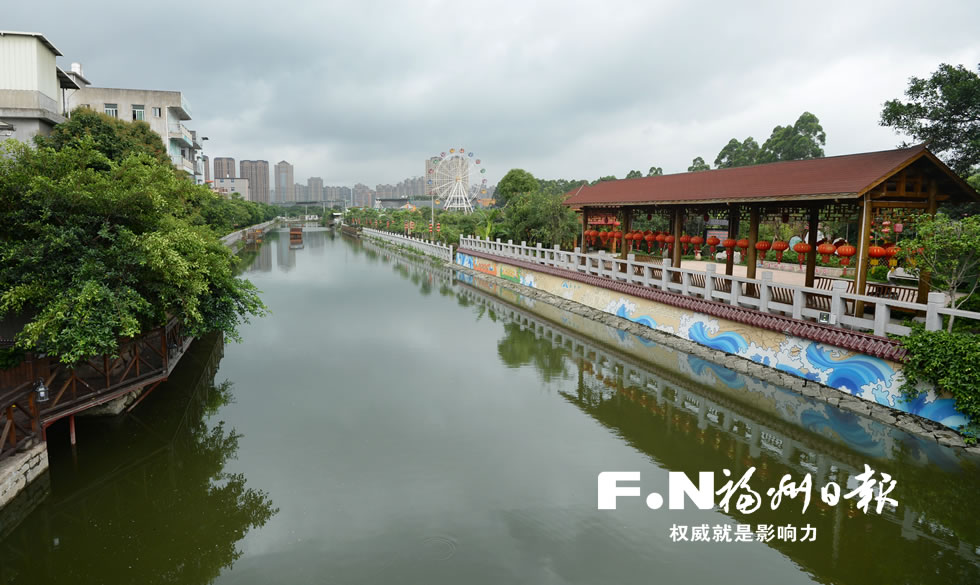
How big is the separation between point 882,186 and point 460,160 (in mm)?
44216

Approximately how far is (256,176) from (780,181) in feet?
502

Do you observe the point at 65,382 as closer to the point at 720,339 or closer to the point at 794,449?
the point at 794,449

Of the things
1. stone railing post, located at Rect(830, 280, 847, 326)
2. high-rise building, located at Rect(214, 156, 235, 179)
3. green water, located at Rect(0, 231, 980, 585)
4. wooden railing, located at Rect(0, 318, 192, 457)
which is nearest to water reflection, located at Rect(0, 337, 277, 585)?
green water, located at Rect(0, 231, 980, 585)

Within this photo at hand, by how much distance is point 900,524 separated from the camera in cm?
587

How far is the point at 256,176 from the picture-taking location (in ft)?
481

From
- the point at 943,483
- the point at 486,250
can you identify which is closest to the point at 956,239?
the point at 943,483

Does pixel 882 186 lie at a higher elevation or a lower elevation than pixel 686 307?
higher

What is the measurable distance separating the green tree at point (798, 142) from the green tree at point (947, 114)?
23380mm

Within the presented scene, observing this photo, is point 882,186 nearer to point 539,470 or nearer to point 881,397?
point 881,397

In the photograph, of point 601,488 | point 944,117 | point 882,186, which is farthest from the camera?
point 944,117

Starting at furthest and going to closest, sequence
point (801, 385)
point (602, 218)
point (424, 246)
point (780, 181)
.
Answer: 1. point (424, 246)
2. point (602, 218)
3. point (780, 181)
4. point (801, 385)

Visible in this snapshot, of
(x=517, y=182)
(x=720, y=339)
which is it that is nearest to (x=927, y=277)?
(x=720, y=339)

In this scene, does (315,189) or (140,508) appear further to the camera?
(315,189)

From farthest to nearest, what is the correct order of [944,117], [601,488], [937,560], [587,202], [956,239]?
[587,202]
[944,117]
[956,239]
[601,488]
[937,560]
